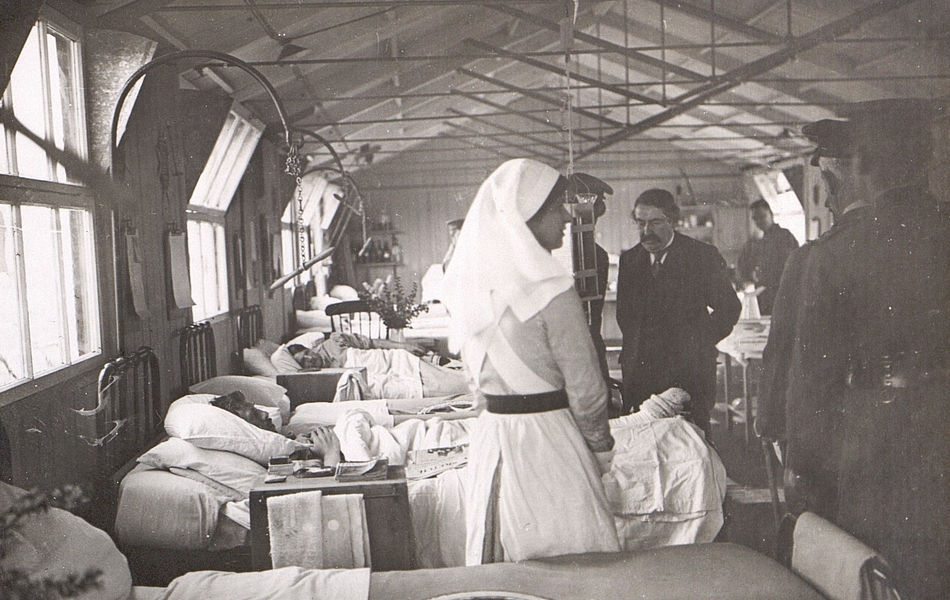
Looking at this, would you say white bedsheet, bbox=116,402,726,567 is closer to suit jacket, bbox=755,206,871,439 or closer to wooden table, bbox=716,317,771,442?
wooden table, bbox=716,317,771,442

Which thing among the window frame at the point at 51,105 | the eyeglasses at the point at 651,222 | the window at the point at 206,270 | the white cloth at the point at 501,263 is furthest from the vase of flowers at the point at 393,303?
the window frame at the point at 51,105

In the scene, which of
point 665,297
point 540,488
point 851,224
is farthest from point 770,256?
point 540,488

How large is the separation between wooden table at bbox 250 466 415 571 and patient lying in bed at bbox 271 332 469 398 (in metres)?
0.38

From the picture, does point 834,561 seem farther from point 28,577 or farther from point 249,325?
point 28,577

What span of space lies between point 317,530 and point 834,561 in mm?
1541

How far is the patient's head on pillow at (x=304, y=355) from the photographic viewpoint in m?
2.73

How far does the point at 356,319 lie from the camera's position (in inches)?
107

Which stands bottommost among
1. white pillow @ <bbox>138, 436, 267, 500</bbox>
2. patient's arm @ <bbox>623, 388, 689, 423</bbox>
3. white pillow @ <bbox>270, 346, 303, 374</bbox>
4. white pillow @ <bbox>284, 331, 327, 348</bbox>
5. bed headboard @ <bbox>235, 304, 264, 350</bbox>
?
white pillow @ <bbox>138, 436, 267, 500</bbox>

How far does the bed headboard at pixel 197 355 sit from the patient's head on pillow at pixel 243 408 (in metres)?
0.16

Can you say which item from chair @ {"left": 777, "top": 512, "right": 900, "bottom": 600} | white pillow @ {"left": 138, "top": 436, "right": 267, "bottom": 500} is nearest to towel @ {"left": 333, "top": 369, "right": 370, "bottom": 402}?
white pillow @ {"left": 138, "top": 436, "right": 267, "bottom": 500}

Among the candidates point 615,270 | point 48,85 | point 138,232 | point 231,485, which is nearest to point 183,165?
point 138,232

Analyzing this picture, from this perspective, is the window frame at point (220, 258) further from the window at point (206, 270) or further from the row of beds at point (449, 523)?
the row of beds at point (449, 523)

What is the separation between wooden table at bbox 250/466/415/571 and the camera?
2.26 m

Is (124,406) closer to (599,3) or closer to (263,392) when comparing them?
(263,392)
